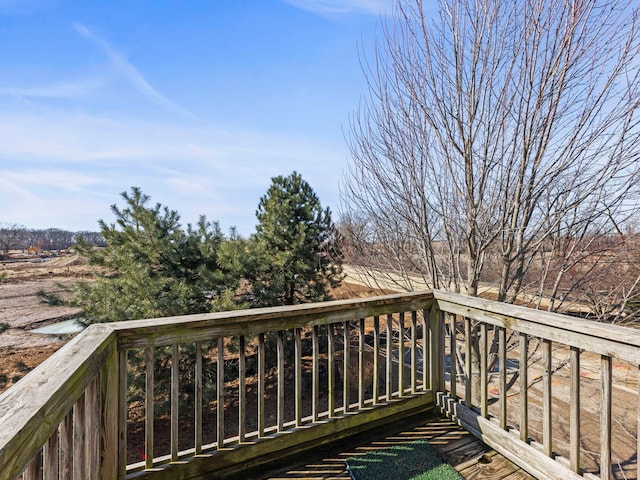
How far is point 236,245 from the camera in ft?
21.0

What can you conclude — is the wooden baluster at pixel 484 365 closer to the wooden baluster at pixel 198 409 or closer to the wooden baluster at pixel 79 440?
the wooden baluster at pixel 198 409

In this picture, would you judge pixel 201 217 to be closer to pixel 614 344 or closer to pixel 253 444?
pixel 253 444

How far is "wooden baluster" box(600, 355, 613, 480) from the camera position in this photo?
150 centimetres

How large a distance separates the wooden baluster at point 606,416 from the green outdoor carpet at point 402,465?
27.3 inches

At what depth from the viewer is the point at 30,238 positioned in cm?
4069

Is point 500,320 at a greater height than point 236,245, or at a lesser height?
lesser

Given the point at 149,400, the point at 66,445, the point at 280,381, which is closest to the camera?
the point at 66,445

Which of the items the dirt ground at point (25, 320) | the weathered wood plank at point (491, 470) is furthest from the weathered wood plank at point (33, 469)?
the dirt ground at point (25, 320)

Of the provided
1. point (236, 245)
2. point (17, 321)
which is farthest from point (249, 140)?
point (17, 321)

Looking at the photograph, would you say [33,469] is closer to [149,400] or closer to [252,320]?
[149,400]

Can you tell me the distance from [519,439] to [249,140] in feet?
29.0

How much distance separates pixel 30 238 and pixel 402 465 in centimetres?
5298

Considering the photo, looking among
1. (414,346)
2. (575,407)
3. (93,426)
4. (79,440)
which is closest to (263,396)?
(93,426)

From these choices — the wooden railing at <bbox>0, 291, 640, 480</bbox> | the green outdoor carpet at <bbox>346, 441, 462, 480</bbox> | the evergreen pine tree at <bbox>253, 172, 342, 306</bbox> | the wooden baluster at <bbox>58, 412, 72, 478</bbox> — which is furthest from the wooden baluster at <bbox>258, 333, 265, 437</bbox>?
the evergreen pine tree at <bbox>253, 172, 342, 306</bbox>
